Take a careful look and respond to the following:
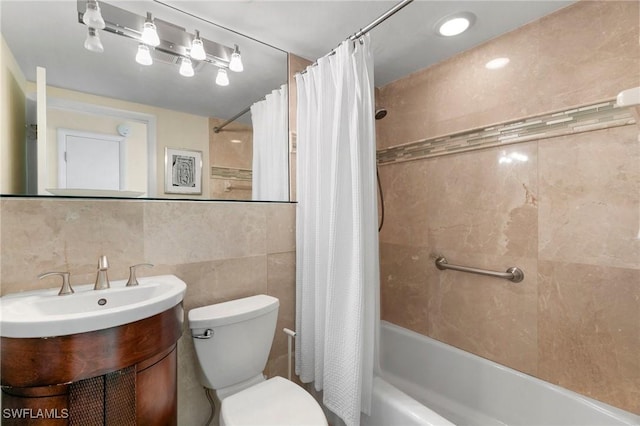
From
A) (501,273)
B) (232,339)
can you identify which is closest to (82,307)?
(232,339)

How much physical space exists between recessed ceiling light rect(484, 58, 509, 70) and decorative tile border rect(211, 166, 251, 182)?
1.58 metres

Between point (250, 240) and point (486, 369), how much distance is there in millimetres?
1576

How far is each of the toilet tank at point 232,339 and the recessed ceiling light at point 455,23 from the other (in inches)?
68.6

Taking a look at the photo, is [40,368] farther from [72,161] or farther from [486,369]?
[486,369]

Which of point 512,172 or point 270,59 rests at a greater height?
point 270,59

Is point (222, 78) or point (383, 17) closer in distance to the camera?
point (383, 17)

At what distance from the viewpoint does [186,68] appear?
150 cm

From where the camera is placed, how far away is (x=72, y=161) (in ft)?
3.89

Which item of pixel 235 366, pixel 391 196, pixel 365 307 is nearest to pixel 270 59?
pixel 391 196

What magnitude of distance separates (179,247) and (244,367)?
25.5 inches

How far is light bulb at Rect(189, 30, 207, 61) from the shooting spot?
58.2 inches

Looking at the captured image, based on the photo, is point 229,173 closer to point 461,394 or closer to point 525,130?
point 525,130

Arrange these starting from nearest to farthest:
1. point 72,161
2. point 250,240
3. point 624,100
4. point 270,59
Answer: point 624,100
point 72,161
point 250,240
point 270,59

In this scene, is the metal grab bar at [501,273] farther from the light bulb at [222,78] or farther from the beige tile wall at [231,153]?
the light bulb at [222,78]
